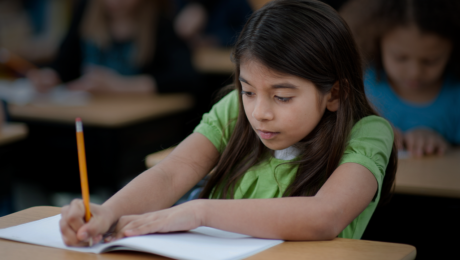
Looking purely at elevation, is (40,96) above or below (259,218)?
above

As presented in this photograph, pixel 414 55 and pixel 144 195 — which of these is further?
pixel 414 55

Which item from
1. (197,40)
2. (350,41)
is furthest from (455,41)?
(197,40)

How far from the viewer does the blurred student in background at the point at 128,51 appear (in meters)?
2.97

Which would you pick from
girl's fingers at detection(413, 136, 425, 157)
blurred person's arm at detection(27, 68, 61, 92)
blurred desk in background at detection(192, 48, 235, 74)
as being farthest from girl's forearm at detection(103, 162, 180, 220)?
blurred desk in background at detection(192, 48, 235, 74)

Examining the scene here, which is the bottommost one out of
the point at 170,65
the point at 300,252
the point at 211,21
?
the point at 300,252

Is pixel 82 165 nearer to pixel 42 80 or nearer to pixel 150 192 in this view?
pixel 150 192

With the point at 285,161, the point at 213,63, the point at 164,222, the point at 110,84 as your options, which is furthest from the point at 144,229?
the point at 213,63

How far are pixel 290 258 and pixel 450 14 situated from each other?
1415 millimetres

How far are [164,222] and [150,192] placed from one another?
21cm

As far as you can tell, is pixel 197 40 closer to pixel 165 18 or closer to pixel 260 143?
pixel 165 18

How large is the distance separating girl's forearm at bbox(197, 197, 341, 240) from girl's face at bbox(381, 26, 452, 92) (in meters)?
1.11

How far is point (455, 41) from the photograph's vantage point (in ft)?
6.36

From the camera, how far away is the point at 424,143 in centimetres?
183

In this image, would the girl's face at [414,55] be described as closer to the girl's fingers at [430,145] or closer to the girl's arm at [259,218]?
the girl's fingers at [430,145]
